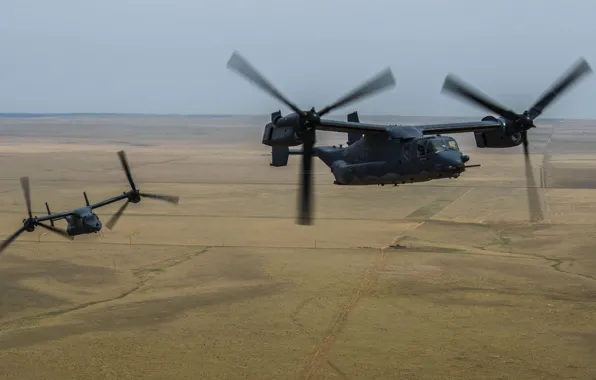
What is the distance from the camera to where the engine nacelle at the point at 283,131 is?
51.1 meters

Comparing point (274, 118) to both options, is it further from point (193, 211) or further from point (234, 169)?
point (234, 169)

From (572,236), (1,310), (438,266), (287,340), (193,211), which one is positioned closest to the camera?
(287,340)

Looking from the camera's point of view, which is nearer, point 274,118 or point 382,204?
point 274,118

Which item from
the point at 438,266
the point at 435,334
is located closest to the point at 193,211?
the point at 438,266

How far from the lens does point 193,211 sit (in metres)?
119

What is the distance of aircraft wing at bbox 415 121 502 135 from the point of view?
2132 inches

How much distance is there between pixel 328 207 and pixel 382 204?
418 inches

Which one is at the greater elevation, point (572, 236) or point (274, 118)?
point (274, 118)

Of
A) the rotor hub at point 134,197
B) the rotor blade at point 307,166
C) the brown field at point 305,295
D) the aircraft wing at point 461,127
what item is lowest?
the brown field at point 305,295

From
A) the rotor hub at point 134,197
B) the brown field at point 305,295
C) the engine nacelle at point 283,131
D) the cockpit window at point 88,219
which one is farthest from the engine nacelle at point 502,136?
the cockpit window at point 88,219

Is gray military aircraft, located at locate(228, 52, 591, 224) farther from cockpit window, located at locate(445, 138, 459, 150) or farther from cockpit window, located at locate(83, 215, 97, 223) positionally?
cockpit window, located at locate(83, 215, 97, 223)

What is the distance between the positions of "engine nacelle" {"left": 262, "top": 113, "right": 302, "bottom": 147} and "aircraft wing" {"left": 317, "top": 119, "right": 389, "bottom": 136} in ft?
5.60

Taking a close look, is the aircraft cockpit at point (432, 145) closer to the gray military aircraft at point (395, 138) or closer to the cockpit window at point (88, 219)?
the gray military aircraft at point (395, 138)

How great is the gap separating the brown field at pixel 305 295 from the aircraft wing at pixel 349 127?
53.4 feet
